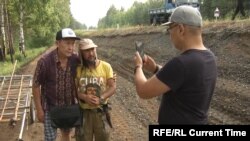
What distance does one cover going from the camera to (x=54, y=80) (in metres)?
4.79

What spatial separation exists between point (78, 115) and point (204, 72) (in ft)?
7.32

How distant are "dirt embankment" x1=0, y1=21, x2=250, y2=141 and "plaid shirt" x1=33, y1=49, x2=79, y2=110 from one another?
2837 mm

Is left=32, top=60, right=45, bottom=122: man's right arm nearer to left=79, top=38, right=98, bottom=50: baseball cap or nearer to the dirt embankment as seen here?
left=79, top=38, right=98, bottom=50: baseball cap

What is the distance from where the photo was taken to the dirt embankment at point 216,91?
8062 mm

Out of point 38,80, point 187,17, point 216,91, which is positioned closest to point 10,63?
point 216,91

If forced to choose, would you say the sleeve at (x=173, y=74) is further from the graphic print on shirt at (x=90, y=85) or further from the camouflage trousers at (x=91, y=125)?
the camouflage trousers at (x=91, y=125)

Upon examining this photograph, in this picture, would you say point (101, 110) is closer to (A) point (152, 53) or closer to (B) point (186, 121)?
(B) point (186, 121)

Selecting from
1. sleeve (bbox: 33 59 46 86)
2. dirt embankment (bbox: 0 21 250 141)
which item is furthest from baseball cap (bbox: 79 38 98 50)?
dirt embankment (bbox: 0 21 250 141)

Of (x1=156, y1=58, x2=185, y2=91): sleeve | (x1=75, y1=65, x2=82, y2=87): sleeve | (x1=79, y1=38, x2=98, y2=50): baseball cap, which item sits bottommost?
(x1=75, y1=65, x2=82, y2=87): sleeve

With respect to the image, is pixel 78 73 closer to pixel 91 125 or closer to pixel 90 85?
pixel 90 85

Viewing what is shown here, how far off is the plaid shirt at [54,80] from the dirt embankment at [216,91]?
2.84 metres

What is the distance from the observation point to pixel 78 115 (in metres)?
4.89

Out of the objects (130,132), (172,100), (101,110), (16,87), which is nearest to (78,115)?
(101,110)

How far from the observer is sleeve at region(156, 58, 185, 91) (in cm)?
304
